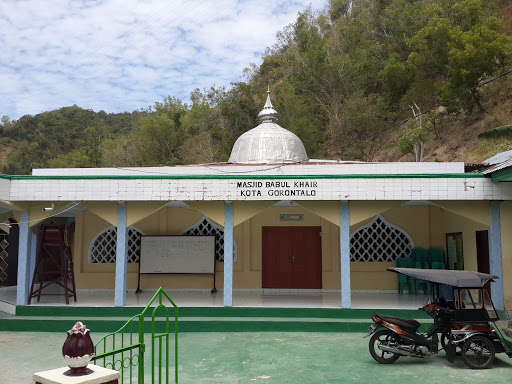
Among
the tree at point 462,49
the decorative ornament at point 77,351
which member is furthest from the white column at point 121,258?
the tree at point 462,49

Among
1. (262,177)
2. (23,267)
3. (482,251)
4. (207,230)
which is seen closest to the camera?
(262,177)

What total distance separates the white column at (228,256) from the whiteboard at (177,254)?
7.65ft

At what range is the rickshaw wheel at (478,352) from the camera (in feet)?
19.5

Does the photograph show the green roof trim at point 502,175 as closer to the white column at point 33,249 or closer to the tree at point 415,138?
the white column at point 33,249

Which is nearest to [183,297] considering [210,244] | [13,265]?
[210,244]

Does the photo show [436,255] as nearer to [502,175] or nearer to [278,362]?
[502,175]

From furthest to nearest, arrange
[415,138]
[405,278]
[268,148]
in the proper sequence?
1. [415,138]
2. [268,148]
3. [405,278]

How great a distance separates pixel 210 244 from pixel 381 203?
448 centimetres

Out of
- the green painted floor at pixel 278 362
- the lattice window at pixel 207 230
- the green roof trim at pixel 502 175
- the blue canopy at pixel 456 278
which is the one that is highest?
the green roof trim at pixel 502 175

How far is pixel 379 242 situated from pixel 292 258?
2226 millimetres

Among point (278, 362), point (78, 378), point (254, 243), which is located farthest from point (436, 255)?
point (78, 378)

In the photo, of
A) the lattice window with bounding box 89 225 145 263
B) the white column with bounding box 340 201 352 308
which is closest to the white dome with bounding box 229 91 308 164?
the lattice window with bounding box 89 225 145 263

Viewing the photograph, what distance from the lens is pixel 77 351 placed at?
3049 millimetres

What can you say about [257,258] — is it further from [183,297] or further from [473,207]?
[473,207]
